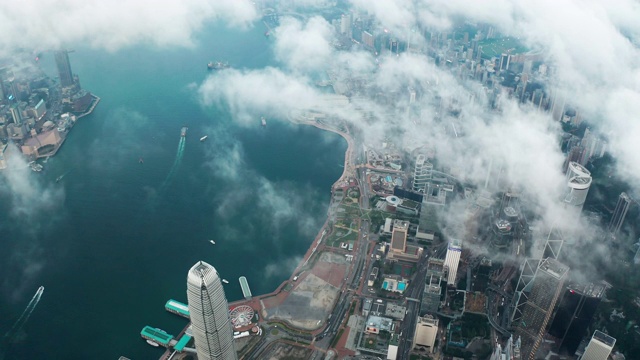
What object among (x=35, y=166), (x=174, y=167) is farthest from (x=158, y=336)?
(x=35, y=166)

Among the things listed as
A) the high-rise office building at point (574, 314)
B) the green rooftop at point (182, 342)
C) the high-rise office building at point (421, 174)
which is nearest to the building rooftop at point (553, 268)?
the high-rise office building at point (574, 314)

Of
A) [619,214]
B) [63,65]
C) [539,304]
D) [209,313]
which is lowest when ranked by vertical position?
[539,304]

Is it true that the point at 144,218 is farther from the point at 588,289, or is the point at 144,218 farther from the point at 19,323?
the point at 588,289

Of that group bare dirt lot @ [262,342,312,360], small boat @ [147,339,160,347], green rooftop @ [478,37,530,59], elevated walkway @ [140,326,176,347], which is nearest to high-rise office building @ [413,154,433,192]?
bare dirt lot @ [262,342,312,360]

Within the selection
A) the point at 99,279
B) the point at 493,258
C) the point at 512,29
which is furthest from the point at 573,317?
the point at 512,29

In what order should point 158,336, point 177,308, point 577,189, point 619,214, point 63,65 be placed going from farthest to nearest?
point 63,65 → point 619,214 → point 577,189 → point 177,308 → point 158,336

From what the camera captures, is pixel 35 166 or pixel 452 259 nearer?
pixel 452 259
